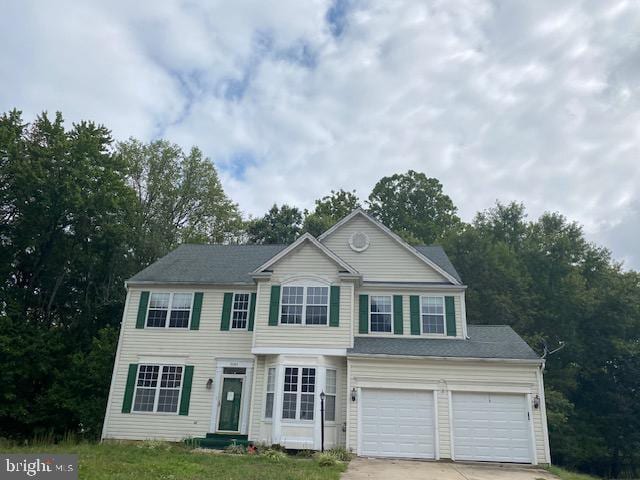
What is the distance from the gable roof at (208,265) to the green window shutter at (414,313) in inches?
225

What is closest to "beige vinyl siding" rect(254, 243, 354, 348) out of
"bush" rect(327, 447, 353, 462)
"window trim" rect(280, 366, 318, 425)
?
"window trim" rect(280, 366, 318, 425)

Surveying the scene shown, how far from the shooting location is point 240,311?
1728 centimetres

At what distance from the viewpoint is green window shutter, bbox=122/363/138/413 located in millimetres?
16188

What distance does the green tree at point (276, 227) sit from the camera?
34656 millimetres

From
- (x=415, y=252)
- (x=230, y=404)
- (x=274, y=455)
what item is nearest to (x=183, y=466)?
(x=274, y=455)

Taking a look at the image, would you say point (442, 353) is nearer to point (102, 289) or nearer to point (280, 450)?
point (280, 450)

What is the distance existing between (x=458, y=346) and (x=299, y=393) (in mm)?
5438

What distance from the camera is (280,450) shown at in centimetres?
1404

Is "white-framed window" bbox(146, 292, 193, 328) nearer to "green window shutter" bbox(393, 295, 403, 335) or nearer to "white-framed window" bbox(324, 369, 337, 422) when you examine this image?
"white-framed window" bbox(324, 369, 337, 422)

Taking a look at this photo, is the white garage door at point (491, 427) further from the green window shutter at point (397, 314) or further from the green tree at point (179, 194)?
the green tree at point (179, 194)

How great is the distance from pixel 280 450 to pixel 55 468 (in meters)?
7.18

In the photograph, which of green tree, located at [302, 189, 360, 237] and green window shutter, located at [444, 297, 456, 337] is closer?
green window shutter, located at [444, 297, 456, 337]

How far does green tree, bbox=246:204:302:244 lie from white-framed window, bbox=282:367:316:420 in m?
19.7

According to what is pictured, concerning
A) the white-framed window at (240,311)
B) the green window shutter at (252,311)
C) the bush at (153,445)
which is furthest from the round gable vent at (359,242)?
the bush at (153,445)
